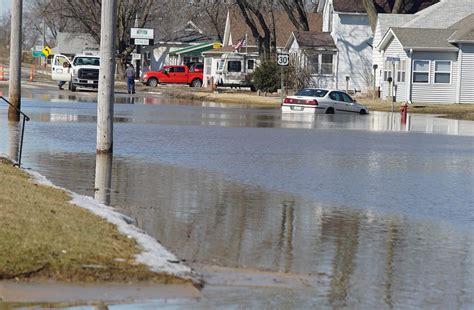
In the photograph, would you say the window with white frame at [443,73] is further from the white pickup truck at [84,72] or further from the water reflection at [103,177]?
the water reflection at [103,177]

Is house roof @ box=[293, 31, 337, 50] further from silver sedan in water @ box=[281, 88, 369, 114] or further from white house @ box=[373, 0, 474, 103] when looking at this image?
silver sedan in water @ box=[281, 88, 369, 114]

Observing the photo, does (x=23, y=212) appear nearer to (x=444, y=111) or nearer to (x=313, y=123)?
(x=313, y=123)

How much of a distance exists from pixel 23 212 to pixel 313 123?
1052 inches

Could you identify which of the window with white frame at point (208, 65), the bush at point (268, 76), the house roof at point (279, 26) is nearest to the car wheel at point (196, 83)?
the window with white frame at point (208, 65)

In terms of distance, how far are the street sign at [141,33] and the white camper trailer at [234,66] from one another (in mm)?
13027

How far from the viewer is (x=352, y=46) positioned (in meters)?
71.1

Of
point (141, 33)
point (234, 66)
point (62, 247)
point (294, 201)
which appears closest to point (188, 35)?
point (141, 33)

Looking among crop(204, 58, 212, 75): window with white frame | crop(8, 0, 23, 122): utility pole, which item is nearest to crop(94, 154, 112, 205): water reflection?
crop(8, 0, 23, 122): utility pole

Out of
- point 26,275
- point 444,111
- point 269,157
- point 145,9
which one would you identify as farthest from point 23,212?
point 145,9

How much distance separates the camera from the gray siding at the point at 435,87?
187ft

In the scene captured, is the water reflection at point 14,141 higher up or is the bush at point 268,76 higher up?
the bush at point 268,76

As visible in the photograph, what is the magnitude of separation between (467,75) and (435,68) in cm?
176

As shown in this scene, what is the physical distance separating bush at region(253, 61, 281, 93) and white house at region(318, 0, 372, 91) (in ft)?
24.8

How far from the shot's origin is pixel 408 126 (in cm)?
3725
